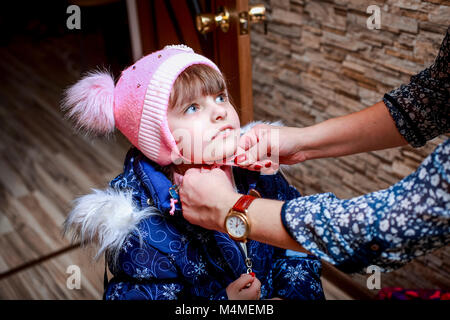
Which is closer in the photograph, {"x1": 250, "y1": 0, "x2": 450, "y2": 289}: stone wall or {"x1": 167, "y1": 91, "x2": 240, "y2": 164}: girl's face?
{"x1": 167, "y1": 91, "x2": 240, "y2": 164}: girl's face

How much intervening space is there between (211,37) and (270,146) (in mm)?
641

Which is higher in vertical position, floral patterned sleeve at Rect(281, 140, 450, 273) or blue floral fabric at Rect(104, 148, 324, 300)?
floral patterned sleeve at Rect(281, 140, 450, 273)

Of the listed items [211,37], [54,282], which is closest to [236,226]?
[211,37]

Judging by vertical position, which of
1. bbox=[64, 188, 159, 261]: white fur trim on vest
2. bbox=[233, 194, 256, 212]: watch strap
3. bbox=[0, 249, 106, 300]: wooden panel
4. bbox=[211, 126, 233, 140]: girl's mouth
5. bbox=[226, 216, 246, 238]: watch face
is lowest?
bbox=[0, 249, 106, 300]: wooden panel

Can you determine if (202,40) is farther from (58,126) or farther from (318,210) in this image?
(58,126)

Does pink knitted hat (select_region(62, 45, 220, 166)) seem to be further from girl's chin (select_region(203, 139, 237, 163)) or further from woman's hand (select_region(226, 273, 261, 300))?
woman's hand (select_region(226, 273, 261, 300))

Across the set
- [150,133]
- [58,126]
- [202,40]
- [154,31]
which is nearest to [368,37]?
[202,40]

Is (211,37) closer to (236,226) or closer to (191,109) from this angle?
(191,109)

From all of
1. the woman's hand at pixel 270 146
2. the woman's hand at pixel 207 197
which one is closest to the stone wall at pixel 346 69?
the woman's hand at pixel 270 146

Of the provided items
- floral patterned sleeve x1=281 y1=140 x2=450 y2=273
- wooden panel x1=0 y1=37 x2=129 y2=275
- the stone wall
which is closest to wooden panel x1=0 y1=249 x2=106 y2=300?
wooden panel x1=0 y1=37 x2=129 y2=275

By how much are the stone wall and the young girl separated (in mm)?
798

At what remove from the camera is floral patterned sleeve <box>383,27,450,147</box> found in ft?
3.77

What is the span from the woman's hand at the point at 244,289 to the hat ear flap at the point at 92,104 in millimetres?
519

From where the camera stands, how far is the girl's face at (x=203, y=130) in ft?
3.59
